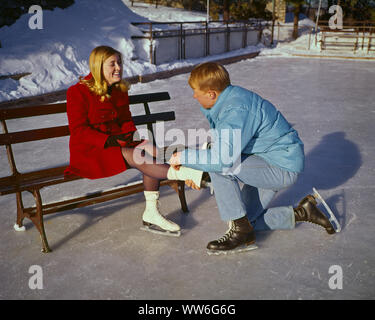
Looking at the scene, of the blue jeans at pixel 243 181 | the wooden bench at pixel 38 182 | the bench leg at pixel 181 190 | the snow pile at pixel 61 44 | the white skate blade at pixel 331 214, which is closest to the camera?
the blue jeans at pixel 243 181

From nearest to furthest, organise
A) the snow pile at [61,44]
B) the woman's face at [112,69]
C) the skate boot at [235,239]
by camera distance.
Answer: the skate boot at [235,239] < the woman's face at [112,69] < the snow pile at [61,44]

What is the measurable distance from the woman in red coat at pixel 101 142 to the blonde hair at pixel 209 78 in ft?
2.48

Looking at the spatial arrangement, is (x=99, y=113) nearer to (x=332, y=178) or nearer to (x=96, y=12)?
(x=332, y=178)

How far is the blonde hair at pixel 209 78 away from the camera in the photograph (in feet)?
9.00

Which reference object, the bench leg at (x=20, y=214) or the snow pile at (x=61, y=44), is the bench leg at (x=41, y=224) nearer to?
the bench leg at (x=20, y=214)

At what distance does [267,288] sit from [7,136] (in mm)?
2333

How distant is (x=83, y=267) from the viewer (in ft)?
10.0

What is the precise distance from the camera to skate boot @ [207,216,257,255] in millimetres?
3092

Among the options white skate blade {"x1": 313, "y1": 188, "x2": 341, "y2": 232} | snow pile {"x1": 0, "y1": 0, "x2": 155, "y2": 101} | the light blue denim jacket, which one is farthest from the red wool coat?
snow pile {"x1": 0, "y1": 0, "x2": 155, "y2": 101}

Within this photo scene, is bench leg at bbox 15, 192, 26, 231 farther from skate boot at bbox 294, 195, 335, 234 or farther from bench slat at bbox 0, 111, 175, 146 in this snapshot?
skate boot at bbox 294, 195, 335, 234

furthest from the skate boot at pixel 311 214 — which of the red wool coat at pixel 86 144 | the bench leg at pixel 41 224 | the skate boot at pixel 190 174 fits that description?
the bench leg at pixel 41 224

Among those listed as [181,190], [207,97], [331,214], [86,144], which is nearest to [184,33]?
[181,190]
